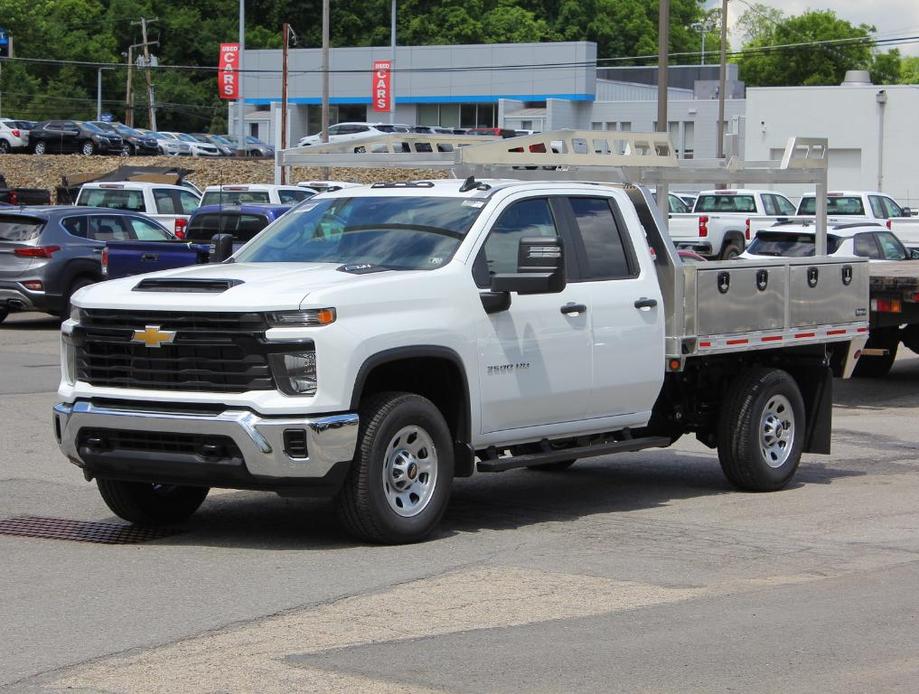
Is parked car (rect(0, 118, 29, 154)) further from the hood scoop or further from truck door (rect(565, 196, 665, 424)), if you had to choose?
the hood scoop

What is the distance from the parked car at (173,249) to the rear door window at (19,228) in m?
1.33

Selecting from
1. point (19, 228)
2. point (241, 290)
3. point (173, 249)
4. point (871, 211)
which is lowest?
point (173, 249)

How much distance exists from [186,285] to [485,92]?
74818 mm

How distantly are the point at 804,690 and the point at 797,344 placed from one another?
547 centimetres

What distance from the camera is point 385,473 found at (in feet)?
27.6

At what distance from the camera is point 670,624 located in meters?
6.95

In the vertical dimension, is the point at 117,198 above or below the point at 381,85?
below

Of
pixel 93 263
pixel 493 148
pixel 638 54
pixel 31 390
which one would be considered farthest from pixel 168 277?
pixel 638 54

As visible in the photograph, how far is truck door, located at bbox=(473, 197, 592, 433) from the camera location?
902 cm

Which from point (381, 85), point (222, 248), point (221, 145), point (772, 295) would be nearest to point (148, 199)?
point (222, 248)

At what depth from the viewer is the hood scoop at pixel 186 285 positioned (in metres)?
8.36

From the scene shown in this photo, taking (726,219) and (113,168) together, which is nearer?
(726,219)

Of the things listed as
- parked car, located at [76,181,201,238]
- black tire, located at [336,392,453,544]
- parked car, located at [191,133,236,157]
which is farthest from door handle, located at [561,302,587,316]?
parked car, located at [191,133,236,157]

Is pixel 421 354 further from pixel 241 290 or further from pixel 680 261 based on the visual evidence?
pixel 680 261
